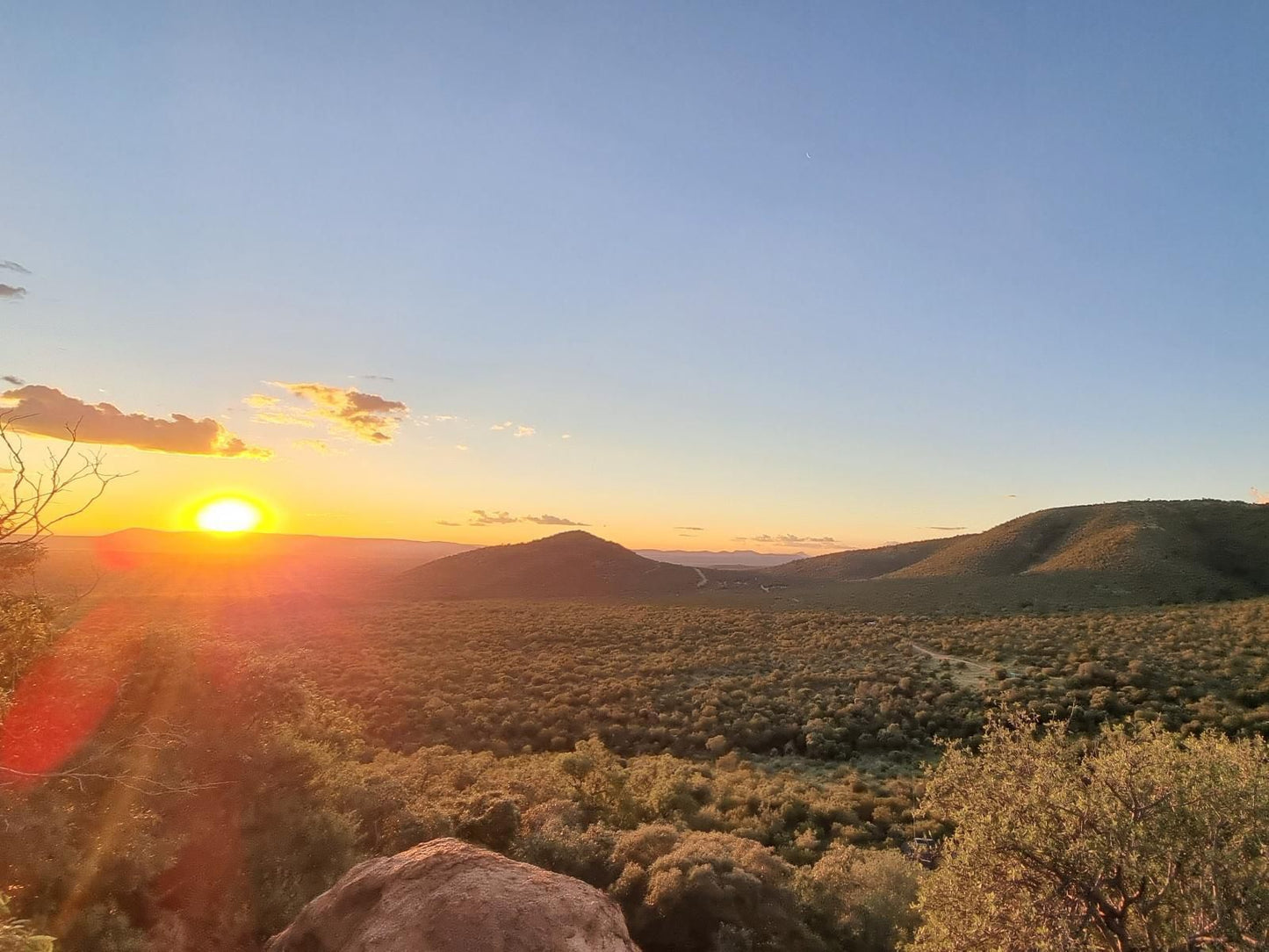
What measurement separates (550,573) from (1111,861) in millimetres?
105466

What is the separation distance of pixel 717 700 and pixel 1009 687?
50.8 ft

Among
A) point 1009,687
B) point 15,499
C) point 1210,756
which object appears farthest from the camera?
point 1009,687

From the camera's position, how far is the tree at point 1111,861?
9383 mm

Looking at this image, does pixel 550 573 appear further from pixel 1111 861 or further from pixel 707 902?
pixel 1111 861

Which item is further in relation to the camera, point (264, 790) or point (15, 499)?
point (264, 790)

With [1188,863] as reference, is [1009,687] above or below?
below

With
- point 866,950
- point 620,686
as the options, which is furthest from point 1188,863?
point 620,686

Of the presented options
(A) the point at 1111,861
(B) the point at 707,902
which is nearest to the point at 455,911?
(B) the point at 707,902

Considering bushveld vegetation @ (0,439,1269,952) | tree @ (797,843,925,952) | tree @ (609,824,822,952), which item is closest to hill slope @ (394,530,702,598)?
bushveld vegetation @ (0,439,1269,952)

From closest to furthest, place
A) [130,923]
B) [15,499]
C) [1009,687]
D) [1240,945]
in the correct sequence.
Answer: [15,499] → [1240,945] → [130,923] → [1009,687]

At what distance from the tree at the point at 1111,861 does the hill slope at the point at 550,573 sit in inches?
3611

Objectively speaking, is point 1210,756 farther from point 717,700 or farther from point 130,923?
point 717,700

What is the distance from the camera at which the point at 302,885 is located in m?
11.8

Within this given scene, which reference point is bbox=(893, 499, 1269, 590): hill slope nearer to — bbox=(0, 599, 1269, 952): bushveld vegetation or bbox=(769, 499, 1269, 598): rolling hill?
bbox=(769, 499, 1269, 598): rolling hill
